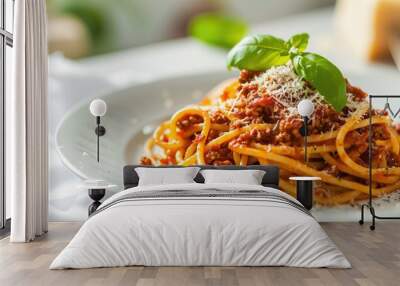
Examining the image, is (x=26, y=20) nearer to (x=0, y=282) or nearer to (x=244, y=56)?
(x=244, y=56)

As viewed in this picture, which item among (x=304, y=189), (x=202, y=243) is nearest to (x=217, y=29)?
(x=304, y=189)

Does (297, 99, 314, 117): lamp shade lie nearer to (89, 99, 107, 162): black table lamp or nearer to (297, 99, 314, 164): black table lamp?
(297, 99, 314, 164): black table lamp

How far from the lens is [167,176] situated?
6344 millimetres

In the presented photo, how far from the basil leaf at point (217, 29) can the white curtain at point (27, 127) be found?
1.81 m

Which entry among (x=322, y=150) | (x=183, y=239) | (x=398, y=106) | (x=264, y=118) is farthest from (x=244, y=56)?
(x=183, y=239)

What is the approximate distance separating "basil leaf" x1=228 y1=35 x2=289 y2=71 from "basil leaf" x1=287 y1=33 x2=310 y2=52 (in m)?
Answer: 0.12

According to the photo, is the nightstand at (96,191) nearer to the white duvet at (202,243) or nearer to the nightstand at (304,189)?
the nightstand at (304,189)

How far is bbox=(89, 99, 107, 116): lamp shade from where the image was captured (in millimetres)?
6953

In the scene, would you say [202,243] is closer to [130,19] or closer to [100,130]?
[100,130]

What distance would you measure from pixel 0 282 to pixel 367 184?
4010mm

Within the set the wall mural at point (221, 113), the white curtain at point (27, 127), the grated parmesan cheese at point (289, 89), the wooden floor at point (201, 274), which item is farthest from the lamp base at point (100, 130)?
the wooden floor at point (201, 274)

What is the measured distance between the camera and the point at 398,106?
7105 mm

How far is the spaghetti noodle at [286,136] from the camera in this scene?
662 centimetres

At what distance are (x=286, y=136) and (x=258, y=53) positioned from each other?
2.98ft
